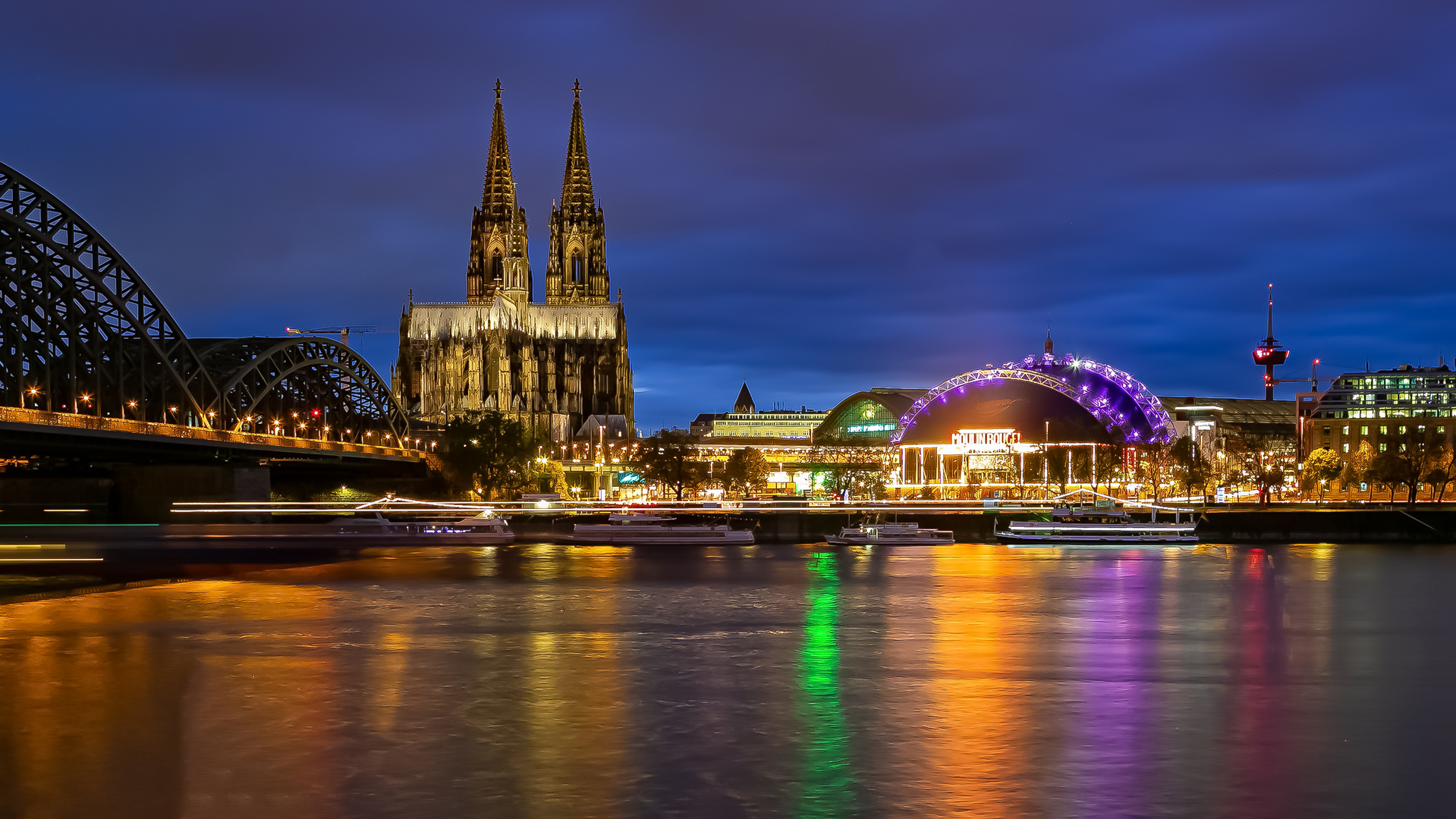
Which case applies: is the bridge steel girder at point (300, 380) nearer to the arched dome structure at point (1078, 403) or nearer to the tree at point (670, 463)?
the tree at point (670, 463)

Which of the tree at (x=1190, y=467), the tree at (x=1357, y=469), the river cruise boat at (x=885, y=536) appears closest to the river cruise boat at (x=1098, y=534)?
the river cruise boat at (x=885, y=536)

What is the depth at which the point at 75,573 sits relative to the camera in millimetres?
66875

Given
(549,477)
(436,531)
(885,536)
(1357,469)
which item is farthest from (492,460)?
(1357,469)

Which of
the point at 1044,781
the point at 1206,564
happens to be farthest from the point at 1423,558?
the point at 1044,781

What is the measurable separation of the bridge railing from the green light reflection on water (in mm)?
46775

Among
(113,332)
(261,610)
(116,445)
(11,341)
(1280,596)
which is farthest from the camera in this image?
(113,332)

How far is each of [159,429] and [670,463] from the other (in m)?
79.1

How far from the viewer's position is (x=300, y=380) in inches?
5940

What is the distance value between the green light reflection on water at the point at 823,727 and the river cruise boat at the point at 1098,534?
58890mm

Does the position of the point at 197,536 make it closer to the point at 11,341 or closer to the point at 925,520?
the point at 11,341

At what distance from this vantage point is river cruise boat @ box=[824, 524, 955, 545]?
325 feet

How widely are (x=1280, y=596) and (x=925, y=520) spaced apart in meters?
57.7

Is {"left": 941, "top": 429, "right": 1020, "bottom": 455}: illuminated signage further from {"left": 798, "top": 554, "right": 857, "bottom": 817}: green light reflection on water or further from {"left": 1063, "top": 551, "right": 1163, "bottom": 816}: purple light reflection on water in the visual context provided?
{"left": 798, "top": 554, "right": 857, "bottom": 817}: green light reflection on water

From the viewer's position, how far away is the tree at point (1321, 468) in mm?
179250
